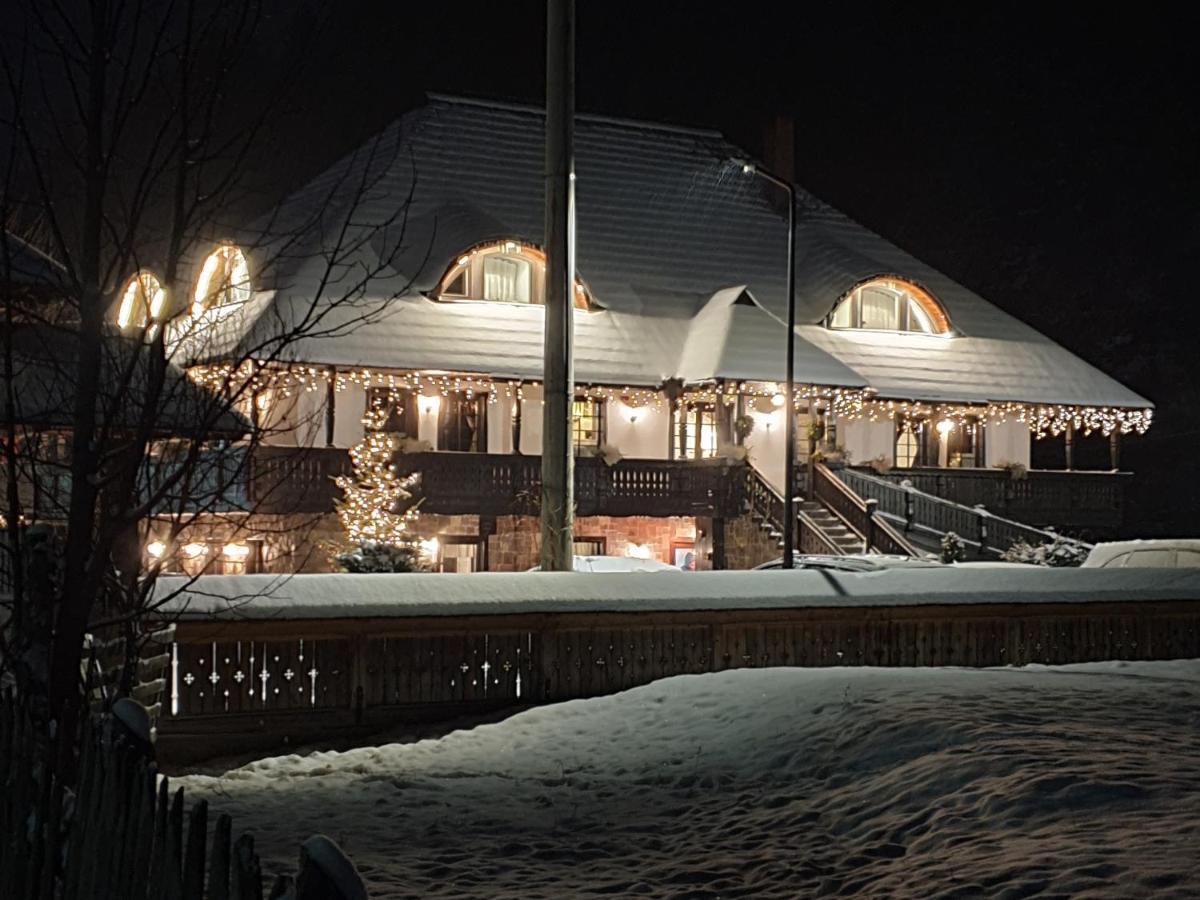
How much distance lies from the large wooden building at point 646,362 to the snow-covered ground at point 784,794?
1594 centimetres

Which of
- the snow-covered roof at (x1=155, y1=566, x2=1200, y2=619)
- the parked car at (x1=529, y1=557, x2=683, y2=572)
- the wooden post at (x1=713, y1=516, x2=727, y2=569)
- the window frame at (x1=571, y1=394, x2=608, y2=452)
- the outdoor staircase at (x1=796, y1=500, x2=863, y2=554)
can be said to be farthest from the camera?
the window frame at (x1=571, y1=394, x2=608, y2=452)

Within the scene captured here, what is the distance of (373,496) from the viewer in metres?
26.2

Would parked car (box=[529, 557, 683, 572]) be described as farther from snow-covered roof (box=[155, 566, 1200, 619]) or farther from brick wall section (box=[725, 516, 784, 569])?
snow-covered roof (box=[155, 566, 1200, 619])

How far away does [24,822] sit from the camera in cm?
509

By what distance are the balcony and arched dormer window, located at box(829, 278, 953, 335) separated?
201 inches

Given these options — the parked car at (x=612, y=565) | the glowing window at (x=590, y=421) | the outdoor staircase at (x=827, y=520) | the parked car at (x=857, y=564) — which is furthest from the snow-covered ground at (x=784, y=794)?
the glowing window at (x=590, y=421)

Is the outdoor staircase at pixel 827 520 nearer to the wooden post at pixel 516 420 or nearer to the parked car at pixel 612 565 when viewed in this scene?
the parked car at pixel 612 565

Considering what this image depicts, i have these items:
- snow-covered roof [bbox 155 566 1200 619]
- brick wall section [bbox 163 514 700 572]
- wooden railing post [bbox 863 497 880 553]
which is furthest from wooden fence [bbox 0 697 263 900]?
wooden railing post [bbox 863 497 880 553]

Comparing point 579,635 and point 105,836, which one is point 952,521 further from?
point 105,836

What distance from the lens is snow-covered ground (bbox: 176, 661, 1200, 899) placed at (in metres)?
7.38

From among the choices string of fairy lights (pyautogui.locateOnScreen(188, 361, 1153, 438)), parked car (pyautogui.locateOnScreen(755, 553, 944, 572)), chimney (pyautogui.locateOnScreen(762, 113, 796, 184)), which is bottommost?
parked car (pyautogui.locateOnScreen(755, 553, 944, 572))

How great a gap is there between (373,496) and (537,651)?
12.4 metres

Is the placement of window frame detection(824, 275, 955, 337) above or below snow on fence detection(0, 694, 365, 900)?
above

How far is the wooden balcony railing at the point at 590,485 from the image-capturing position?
30547 millimetres
